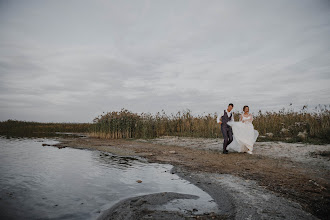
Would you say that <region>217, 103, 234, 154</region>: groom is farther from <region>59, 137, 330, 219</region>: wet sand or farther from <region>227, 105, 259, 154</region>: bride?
<region>59, 137, 330, 219</region>: wet sand

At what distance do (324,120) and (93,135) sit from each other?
21420 millimetres

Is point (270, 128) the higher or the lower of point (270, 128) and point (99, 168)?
the higher

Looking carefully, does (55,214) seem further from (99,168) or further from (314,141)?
(314,141)

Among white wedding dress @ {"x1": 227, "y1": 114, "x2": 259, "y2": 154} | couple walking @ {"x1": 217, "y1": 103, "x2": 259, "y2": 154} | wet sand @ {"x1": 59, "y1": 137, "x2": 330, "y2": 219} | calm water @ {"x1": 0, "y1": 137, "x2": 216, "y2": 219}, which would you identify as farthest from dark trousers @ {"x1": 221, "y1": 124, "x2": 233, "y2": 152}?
calm water @ {"x1": 0, "y1": 137, "x2": 216, "y2": 219}

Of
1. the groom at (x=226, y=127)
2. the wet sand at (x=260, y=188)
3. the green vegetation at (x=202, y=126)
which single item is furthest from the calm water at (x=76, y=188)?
the green vegetation at (x=202, y=126)

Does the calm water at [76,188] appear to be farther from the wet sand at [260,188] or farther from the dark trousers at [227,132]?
the dark trousers at [227,132]

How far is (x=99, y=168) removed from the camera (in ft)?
23.8

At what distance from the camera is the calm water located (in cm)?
381

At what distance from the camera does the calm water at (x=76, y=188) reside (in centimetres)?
381

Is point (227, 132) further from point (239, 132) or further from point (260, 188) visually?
point (260, 188)

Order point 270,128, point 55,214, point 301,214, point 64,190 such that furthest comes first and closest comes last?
1. point 270,128
2. point 64,190
3. point 55,214
4. point 301,214

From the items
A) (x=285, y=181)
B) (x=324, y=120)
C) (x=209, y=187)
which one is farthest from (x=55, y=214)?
(x=324, y=120)

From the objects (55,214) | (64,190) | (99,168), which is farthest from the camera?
(99,168)

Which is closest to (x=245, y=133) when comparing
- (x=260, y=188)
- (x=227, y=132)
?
(x=227, y=132)
